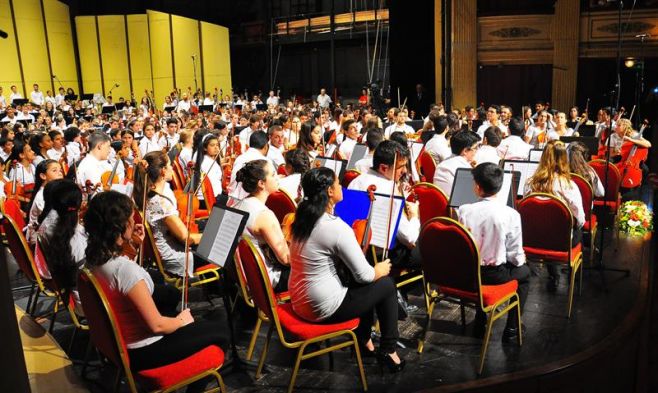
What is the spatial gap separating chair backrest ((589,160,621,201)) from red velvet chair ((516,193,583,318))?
174 cm

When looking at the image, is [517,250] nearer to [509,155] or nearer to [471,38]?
[509,155]

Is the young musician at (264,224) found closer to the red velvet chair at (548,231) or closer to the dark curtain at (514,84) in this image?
the red velvet chair at (548,231)

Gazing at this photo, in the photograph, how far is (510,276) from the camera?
3691 mm

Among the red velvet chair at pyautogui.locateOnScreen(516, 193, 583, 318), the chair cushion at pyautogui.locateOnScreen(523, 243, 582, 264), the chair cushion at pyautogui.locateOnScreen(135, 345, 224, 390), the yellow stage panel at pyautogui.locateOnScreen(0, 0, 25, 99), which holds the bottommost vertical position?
the chair cushion at pyautogui.locateOnScreen(135, 345, 224, 390)

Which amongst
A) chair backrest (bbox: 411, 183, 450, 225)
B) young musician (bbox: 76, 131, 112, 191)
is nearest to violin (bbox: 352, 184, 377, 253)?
chair backrest (bbox: 411, 183, 450, 225)

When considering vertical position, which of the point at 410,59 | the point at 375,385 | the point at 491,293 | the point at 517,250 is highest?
the point at 410,59

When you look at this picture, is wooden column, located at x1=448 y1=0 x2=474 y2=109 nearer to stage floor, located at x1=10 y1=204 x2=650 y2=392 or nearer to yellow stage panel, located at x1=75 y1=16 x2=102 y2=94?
stage floor, located at x1=10 y1=204 x2=650 y2=392

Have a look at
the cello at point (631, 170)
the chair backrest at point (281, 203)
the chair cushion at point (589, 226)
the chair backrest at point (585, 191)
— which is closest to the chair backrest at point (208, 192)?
the chair backrest at point (281, 203)

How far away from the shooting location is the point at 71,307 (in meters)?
3.46

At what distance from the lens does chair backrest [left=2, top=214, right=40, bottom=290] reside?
12.0 ft

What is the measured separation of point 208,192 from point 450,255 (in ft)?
9.40

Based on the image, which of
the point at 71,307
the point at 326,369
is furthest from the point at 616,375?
the point at 71,307

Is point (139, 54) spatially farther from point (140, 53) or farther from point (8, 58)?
point (8, 58)

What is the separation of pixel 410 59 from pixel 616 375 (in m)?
13.0
